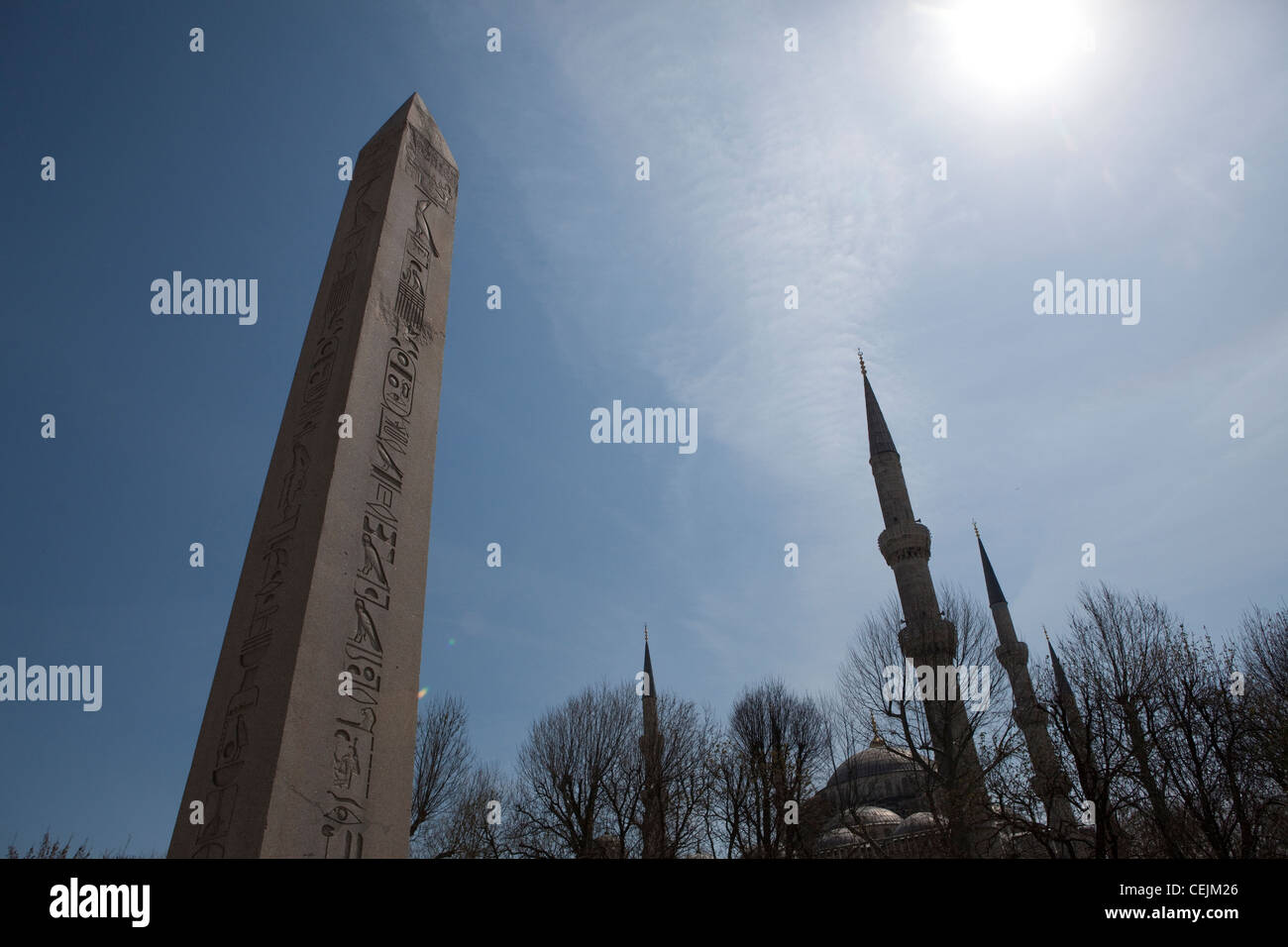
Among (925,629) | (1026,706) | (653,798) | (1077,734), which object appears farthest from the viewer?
(1026,706)

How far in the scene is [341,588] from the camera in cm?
440

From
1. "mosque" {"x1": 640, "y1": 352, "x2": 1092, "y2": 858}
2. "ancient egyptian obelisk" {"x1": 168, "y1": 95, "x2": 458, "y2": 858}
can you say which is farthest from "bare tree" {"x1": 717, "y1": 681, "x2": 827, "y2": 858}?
"ancient egyptian obelisk" {"x1": 168, "y1": 95, "x2": 458, "y2": 858}

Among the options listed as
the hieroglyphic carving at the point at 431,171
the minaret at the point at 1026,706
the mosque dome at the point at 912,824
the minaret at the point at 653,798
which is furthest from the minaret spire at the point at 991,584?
the hieroglyphic carving at the point at 431,171

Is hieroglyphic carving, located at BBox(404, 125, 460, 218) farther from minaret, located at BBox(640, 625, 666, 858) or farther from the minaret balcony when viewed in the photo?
the minaret balcony

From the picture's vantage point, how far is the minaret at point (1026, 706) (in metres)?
16.1

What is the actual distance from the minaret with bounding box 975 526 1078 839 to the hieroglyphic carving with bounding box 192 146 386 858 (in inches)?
429

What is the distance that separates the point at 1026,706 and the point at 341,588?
3049cm

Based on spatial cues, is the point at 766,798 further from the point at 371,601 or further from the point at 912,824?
the point at 371,601

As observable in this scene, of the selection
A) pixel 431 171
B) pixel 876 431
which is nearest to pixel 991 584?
pixel 876 431

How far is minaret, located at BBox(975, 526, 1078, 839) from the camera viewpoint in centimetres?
1608
